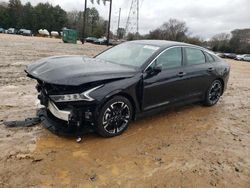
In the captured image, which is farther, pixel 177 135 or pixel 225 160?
Result: pixel 177 135

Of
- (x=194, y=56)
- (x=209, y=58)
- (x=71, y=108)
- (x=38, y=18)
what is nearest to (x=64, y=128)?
(x=71, y=108)

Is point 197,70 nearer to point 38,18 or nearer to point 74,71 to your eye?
point 74,71

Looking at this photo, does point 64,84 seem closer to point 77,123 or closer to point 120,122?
point 77,123

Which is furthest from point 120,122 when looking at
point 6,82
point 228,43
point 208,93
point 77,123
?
point 228,43

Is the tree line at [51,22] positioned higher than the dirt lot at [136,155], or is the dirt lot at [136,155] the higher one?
the tree line at [51,22]

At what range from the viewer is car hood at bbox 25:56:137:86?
404 cm

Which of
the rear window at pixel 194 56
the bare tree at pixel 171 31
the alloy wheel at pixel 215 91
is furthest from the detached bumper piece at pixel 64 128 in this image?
the bare tree at pixel 171 31

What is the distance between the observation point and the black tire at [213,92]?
21.8 feet

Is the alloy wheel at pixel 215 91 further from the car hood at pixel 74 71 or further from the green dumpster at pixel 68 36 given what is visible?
the green dumpster at pixel 68 36

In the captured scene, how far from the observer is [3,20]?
3108 inches

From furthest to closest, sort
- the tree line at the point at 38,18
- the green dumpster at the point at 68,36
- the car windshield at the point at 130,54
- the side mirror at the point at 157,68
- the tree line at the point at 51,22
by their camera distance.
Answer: the tree line at the point at 38,18 → the tree line at the point at 51,22 → the green dumpster at the point at 68,36 → the car windshield at the point at 130,54 → the side mirror at the point at 157,68

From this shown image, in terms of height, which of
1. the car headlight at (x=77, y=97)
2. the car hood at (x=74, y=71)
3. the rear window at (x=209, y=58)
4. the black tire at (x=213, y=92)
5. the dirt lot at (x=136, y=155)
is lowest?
the dirt lot at (x=136, y=155)

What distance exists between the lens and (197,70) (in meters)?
6.01

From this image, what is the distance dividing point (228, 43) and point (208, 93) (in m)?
62.9
